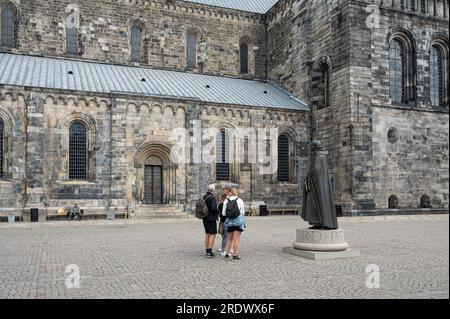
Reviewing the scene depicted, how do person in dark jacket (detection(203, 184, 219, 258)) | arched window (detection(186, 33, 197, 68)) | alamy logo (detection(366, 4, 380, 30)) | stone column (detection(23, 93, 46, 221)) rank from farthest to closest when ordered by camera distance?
1. arched window (detection(186, 33, 197, 68))
2. alamy logo (detection(366, 4, 380, 30))
3. stone column (detection(23, 93, 46, 221))
4. person in dark jacket (detection(203, 184, 219, 258))

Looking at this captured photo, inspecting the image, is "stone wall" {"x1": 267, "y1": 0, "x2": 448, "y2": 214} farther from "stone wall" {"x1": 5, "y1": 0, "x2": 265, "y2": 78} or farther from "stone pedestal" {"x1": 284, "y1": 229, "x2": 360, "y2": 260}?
"stone pedestal" {"x1": 284, "y1": 229, "x2": 360, "y2": 260}

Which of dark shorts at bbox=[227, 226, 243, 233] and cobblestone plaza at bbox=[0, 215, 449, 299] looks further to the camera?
dark shorts at bbox=[227, 226, 243, 233]

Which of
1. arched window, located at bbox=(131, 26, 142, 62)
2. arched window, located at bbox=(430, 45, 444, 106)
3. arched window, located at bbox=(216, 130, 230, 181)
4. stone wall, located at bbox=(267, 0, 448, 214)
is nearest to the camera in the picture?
stone wall, located at bbox=(267, 0, 448, 214)

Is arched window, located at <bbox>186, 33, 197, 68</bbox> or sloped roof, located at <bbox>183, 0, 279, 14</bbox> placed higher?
sloped roof, located at <bbox>183, 0, 279, 14</bbox>

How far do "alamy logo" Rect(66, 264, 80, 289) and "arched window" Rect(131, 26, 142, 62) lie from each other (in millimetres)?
26430

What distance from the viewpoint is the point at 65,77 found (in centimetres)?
2823

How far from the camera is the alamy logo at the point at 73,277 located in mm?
8602

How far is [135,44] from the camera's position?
114 feet

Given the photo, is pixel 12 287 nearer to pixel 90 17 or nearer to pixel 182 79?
pixel 182 79

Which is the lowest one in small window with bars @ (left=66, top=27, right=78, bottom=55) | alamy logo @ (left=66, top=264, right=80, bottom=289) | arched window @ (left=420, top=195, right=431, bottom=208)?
alamy logo @ (left=66, top=264, right=80, bottom=289)

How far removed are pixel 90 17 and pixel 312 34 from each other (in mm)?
16250

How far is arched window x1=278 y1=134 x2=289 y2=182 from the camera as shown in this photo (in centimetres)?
3197

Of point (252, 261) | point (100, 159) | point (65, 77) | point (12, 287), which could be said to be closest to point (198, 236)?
point (252, 261)

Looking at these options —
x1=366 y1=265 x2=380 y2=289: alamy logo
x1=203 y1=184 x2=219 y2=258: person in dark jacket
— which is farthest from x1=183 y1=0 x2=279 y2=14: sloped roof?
x1=366 y1=265 x2=380 y2=289: alamy logo
